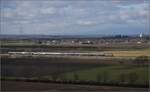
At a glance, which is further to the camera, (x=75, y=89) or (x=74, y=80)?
(x=74, y=80)

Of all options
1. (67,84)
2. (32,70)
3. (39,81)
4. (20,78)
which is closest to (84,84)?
(67,84)

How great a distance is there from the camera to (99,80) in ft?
77.5

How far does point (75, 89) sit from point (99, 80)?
3.41 m

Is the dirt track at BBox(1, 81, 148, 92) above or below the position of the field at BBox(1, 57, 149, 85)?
below

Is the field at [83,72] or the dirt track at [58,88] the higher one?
the field at [83,72]

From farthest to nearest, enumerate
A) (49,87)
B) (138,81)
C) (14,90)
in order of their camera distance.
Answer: (138,81) < (49,87) < (14,90)

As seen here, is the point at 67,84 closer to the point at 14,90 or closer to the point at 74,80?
the point at 74,80

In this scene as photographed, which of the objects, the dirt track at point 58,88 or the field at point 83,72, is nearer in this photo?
the dirt track at point 58,88

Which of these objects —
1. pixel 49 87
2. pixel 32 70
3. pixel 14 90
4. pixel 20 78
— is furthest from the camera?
pixel 32 70

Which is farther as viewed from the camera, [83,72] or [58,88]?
[83,72]

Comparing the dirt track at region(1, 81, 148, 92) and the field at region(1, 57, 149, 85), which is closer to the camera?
the dirt track at region(1, 81, 148, 92)

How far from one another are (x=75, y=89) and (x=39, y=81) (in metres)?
3.94

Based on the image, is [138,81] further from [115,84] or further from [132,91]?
[132,91]

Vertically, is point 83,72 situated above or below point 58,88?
above
